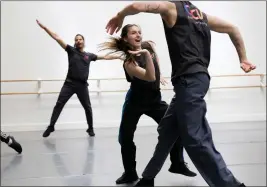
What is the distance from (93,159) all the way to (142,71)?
1.11m

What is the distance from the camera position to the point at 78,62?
85.4 inches

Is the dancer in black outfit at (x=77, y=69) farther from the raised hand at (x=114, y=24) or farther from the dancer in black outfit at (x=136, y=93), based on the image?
the raised hand at (x=114, y=24)

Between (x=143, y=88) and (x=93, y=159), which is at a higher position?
(x=143, y=88)

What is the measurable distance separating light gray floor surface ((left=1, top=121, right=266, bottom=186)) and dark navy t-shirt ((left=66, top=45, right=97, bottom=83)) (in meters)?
0.63

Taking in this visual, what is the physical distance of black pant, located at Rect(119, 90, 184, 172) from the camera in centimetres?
156

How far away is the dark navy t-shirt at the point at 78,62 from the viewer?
2.10 metres

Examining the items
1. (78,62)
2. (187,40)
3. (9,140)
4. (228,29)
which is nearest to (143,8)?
(187,40)

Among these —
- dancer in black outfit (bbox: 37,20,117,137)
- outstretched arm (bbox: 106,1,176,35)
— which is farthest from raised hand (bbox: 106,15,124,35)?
dancer in black outfit (bbox: 37,20,117,137)

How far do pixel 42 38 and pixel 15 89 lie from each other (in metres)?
0.78

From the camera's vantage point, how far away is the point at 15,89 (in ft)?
13.3

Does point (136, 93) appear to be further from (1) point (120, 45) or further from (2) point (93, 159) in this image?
(2) point (93, 159)

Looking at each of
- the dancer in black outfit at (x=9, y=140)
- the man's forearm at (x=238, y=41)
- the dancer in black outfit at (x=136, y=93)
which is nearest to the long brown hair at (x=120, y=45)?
the dancer in black outfit at (x=136, y=93)

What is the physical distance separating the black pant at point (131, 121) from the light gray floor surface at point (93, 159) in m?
0.17

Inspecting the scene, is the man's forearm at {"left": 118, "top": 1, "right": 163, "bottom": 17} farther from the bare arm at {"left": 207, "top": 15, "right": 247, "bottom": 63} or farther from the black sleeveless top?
the black sleeveless top
